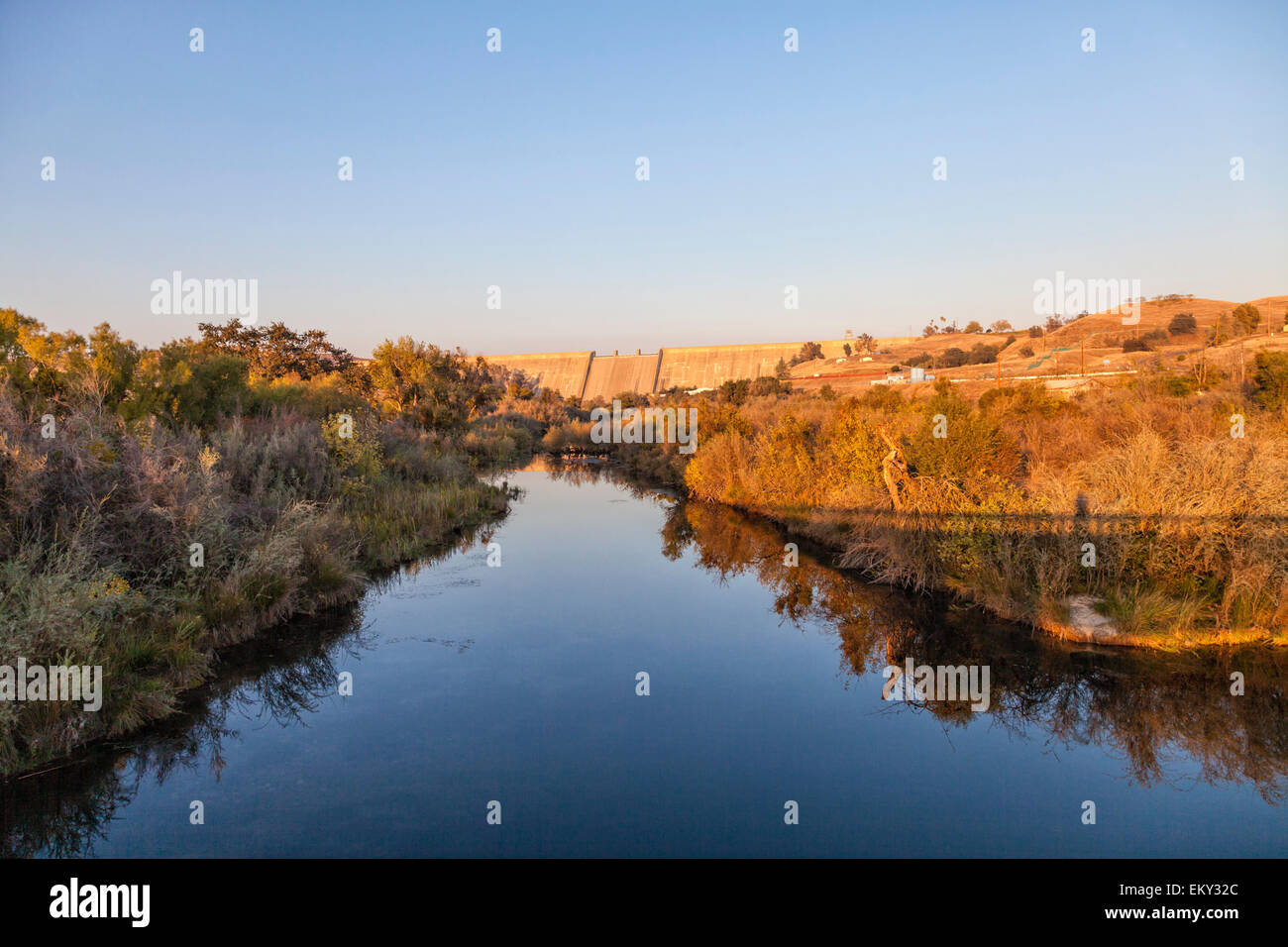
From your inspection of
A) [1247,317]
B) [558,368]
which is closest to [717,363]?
[558,368]

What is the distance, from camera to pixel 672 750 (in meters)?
5.95

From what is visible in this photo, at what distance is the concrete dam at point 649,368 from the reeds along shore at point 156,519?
60.2 meters

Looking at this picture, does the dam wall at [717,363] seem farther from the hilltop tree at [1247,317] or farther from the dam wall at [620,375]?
the hilltop tree at [1247,317]

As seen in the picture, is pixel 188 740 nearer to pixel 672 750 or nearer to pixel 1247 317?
pixel 672 750

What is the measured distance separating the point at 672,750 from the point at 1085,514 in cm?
648

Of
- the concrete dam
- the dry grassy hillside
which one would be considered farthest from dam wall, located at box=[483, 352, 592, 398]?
the dry grassy hillside

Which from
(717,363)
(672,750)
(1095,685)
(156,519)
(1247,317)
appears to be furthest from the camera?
(717,363)

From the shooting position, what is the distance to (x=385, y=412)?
26578 mm

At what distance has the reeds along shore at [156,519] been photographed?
5895 mm

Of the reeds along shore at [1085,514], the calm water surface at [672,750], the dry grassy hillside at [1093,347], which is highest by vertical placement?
the dry grassy hillside at [1093,347]

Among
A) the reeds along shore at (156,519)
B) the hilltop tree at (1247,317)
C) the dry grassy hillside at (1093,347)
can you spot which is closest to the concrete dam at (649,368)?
the dry grassy hillside at (1093,347)
